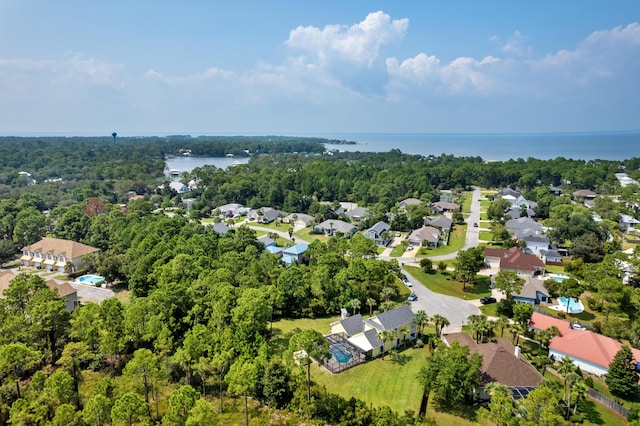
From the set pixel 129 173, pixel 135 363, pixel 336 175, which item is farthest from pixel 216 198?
pixel 135 363

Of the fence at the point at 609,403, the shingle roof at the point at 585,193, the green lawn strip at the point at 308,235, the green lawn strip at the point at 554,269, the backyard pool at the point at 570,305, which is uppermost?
the shingle roof at the point at 585,193

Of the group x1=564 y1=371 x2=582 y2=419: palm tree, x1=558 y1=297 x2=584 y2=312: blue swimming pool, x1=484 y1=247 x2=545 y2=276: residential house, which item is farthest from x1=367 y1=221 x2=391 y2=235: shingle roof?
x1=564 y1=371 x2=582 y2=419: palm tree

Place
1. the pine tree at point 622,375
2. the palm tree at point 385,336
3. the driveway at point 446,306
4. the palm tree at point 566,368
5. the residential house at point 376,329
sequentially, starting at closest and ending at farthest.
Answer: the palm tree at point 566,368
the pine tree at point 622,375
the palm tree at point 385,336
the residential house at point 376,329
the driveway at point 446,306

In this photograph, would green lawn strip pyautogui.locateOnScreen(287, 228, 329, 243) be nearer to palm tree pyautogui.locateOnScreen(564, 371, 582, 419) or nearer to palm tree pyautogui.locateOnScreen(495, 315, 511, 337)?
palm tree pyautogui.locateOnScreen(495, 315, 511, 337)

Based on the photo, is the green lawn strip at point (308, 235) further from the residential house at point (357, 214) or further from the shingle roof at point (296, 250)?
the residential house at point (357, 214)

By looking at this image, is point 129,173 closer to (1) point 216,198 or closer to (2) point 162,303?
(1) point 216,198

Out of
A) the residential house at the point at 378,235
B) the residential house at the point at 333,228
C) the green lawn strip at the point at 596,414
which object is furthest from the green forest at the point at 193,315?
the green lawn strip at the point at 596,414
